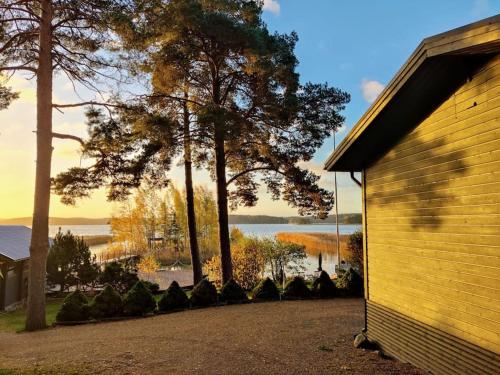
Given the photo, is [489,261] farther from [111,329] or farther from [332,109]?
[332,109]

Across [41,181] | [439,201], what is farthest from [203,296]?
[439,201]

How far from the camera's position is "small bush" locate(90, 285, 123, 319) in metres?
12.3

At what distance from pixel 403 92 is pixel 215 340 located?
19.3 feet

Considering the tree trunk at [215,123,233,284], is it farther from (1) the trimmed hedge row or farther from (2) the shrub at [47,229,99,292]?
(2) the shrub at [47,229,99,292]

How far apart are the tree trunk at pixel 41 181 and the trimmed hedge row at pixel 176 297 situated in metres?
0.75

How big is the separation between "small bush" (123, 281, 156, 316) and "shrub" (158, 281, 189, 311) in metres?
0.38

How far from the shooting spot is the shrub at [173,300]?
1291 cm

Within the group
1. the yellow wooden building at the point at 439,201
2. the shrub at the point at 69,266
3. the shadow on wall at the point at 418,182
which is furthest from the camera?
the shrub at the point at 69,266

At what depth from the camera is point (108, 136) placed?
1359cm

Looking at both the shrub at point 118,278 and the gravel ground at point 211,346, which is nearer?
the gravel ground at point 211,346

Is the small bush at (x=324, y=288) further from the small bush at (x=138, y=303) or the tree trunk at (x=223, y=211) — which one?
the small bush at (x=138, y=303)

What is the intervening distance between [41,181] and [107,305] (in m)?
4.22

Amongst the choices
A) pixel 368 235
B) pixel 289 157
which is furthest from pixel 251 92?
pixel 368 235

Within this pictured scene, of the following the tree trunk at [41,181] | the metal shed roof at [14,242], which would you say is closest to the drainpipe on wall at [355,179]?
the tree trunk at [41,181]
